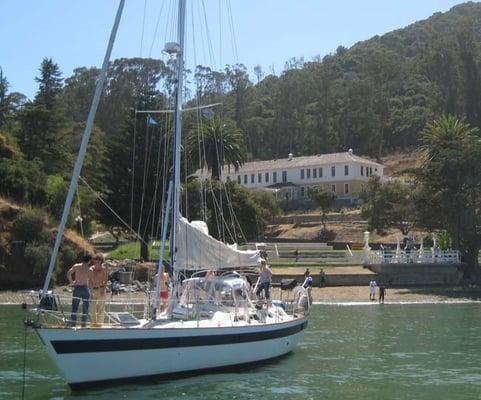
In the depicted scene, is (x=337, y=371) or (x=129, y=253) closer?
(x=337, y=371)

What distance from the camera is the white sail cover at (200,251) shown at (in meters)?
24.2

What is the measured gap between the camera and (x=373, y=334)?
33844 mm

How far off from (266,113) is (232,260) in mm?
136960

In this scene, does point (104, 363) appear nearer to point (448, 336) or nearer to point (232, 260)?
point (232, 260)

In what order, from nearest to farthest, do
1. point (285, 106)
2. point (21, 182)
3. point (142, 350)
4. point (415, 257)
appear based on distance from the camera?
point (142, 350) < point (21, 182) < point (415, 257) < point (285, 106)

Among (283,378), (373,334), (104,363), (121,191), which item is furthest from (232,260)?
(121,191)

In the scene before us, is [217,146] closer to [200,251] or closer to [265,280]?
[265,280]

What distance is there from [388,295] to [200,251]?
110ft

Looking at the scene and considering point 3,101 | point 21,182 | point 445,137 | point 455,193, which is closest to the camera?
point 21,182

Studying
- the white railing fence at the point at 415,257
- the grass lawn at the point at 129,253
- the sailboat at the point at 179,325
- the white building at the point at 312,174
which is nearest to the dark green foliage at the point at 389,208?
the white railing fence at the point at 415,257

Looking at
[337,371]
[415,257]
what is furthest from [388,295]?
[337,371]

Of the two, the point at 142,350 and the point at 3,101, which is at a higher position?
the point at 3,101

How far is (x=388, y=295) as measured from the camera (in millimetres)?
55344

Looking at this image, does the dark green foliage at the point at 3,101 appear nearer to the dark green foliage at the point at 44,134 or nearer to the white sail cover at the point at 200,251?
the dark green foliage at the point at 44,134
